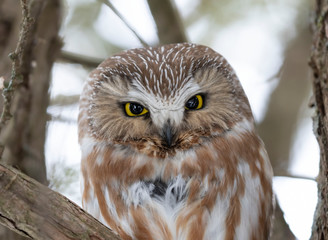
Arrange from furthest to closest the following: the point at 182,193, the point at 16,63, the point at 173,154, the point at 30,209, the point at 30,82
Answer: the point at 30,82
the point at 173,154
the point at 182,193
the point at 16,63
the point at 30,209

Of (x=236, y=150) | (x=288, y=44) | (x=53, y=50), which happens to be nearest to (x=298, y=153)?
(x=288, y=44)

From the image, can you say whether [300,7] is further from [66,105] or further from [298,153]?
[66,105]

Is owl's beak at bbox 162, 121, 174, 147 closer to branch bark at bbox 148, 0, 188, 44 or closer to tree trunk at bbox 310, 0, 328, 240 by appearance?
tree trunk at bbox 310, 0, 328, 240

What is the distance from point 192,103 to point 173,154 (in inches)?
12.4

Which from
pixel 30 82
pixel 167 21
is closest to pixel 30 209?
pixel 30 82

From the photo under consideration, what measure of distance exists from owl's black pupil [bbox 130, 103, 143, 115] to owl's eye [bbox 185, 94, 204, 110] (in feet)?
0.87

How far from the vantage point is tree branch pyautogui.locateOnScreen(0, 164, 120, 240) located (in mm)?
2238

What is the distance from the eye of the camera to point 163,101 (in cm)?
311

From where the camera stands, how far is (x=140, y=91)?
10.3ft

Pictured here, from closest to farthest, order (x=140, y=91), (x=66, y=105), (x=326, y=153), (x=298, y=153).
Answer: (x=326, y=153) → (x=140, y=91) → (x=66, y=105) → (x=298, y=153)

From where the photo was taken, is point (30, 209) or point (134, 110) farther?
point (134, 110)

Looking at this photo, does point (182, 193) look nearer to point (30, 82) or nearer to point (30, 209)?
point (30, 209)

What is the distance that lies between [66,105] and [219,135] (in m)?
1.23

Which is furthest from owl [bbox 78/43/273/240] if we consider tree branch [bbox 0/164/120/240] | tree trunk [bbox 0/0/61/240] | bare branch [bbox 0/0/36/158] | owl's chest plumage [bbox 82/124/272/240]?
bare branch [bbox 0/0/36/158]
